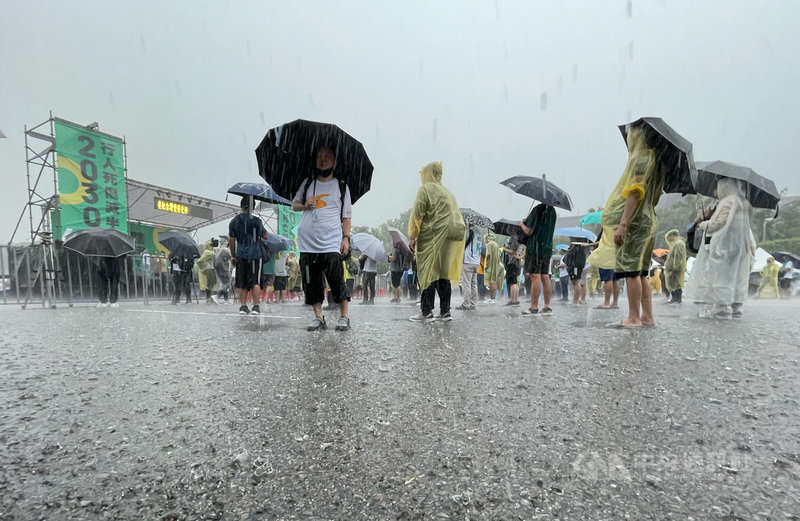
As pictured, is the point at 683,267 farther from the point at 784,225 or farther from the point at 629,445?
the point at 784,225

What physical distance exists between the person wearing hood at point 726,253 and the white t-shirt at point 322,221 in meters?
4.50

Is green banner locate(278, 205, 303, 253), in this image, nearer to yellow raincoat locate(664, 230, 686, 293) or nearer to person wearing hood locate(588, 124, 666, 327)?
yellow raincoat locate(664, 230, 686, 293)

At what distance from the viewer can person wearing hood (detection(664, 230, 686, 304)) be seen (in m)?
9.09

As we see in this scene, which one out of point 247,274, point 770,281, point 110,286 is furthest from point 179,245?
point 770,281

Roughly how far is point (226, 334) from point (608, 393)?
10.6 feet

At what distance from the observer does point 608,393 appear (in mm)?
1962

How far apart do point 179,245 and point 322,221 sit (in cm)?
948

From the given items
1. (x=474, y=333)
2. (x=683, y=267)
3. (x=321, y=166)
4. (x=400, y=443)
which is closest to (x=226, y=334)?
(x=321, y=166)

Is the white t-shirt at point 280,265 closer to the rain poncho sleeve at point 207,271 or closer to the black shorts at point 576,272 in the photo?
the rain poncho sleeve at point 207,271

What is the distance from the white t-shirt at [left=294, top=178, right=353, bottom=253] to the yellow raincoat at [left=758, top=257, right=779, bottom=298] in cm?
1603

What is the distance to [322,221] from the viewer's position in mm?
4492

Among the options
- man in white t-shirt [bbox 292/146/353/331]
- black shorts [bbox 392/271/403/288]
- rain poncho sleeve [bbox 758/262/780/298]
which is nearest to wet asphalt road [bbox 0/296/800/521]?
man in white t-shirt [bbox 292/146/353/331]

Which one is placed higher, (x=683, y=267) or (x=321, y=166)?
(x=321, y=166)

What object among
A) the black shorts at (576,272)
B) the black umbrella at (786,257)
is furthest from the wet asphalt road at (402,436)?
the black umbrella at (786,257)
